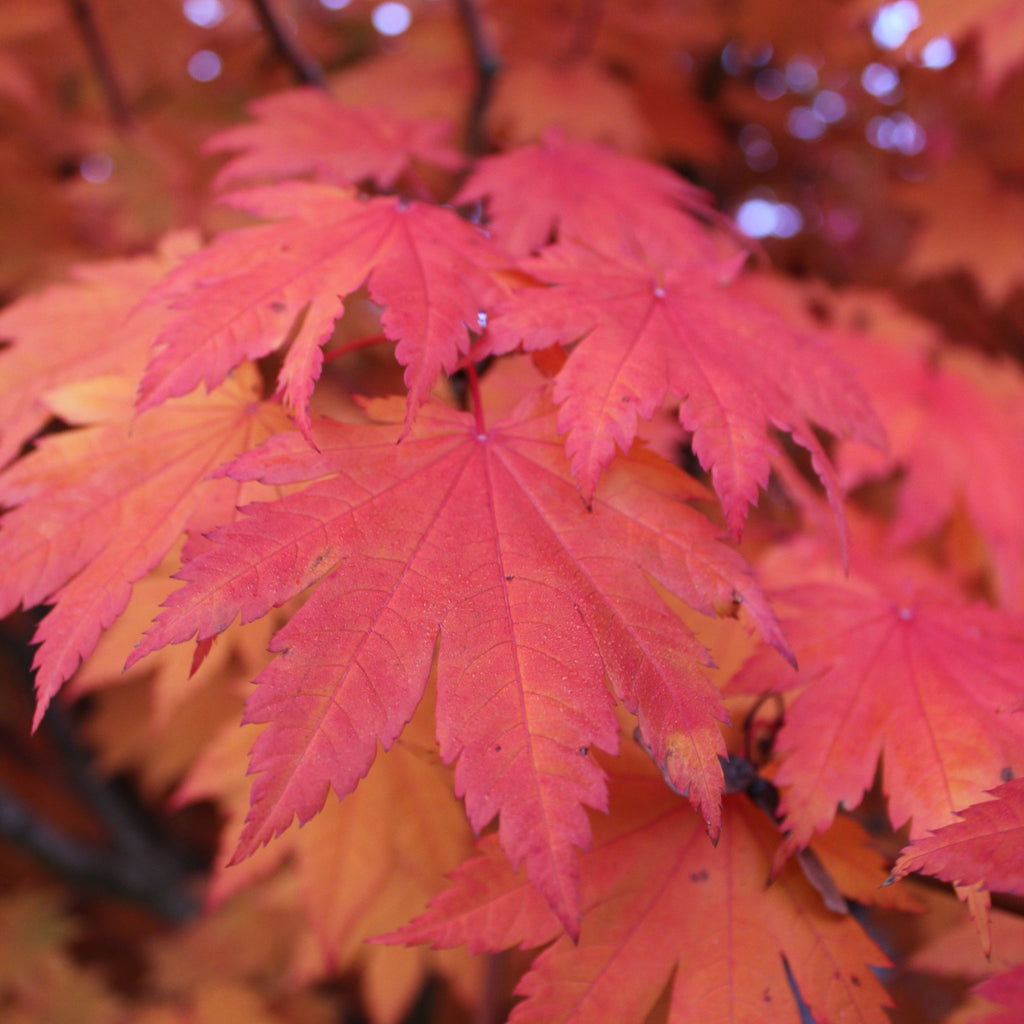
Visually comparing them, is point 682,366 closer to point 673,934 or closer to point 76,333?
point 673,934

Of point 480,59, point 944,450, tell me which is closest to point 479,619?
point 944,450

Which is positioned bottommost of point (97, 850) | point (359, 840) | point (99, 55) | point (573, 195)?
point (97, 850)

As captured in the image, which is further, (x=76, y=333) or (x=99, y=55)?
(x=99, y=55)

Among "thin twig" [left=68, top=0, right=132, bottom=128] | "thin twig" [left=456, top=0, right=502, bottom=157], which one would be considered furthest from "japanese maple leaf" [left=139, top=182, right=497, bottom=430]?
"thin twig" [left=68, top=0, right=132, bottom=128]

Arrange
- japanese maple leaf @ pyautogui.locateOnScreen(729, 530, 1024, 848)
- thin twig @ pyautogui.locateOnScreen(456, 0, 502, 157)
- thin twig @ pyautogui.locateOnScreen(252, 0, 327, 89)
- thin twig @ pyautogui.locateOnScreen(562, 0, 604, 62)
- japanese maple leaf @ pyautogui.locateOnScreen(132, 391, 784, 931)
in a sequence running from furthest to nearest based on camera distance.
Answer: thin twig @ pyautogui.locateOnScreen(562, 0, 604, 62) < thin twig @ pyautogui.locateOnScreen(456, 0, 502, 157) < thin twig @ pyautogui.locateOnScreen(252, 0, 327, 89) < japanese maple leaf @ pyautogui.locateOnScreen(729, 530, 1024, 848) < japanese maple leaf @ pyautogui.locateOnScreen(132, 391, 784, 931)

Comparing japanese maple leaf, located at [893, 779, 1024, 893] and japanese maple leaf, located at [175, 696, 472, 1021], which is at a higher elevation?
japanese maple leaf, located at [893, 779, 1024, 893]

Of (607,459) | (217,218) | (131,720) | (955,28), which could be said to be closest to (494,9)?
(217,218)

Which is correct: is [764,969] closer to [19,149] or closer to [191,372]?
[191,372]

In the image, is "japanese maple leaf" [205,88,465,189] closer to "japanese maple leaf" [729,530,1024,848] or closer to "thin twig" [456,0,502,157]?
"thin twig" [456,0,502,157]
